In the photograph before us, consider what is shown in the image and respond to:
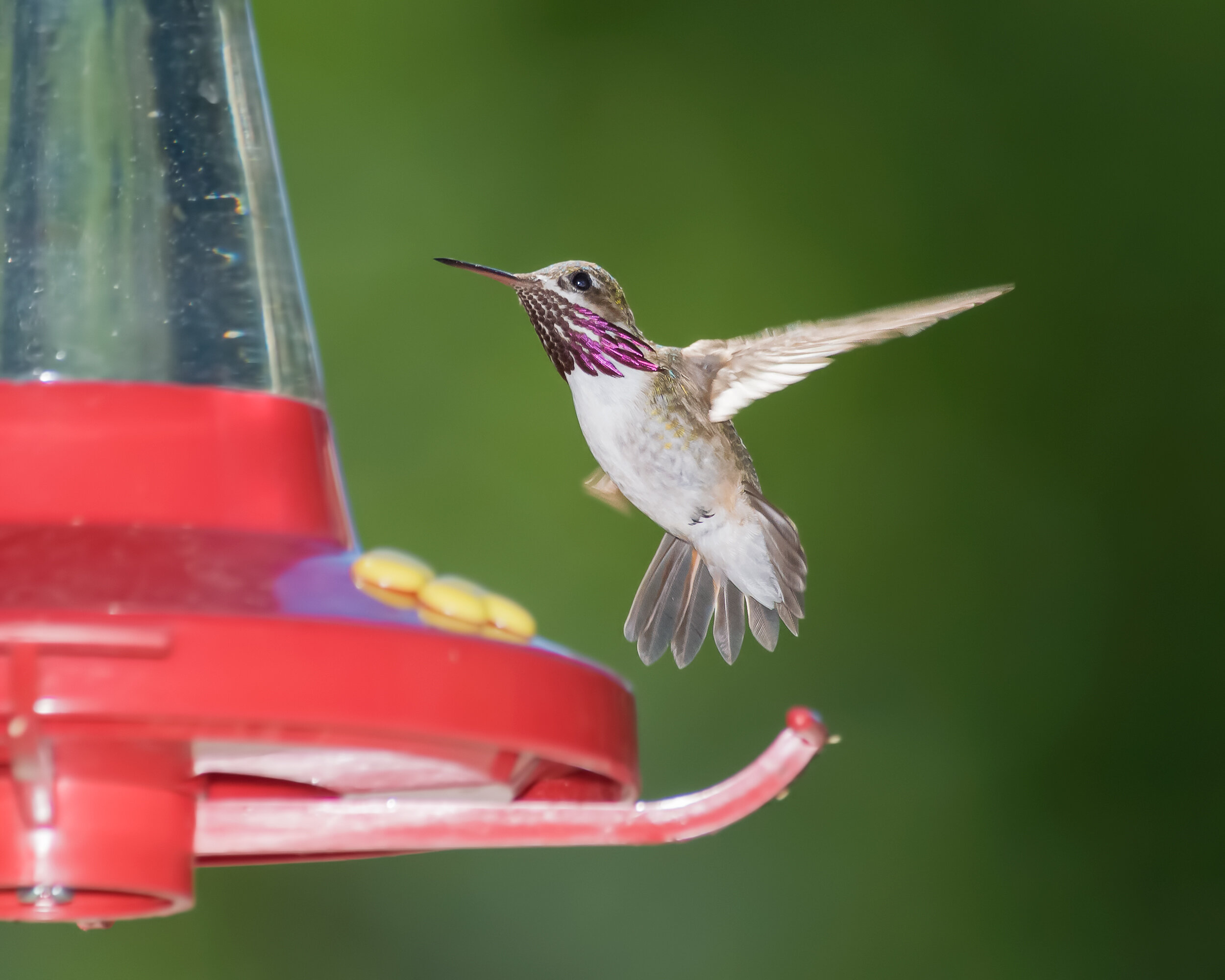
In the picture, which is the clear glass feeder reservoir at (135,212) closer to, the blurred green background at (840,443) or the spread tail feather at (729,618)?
the spread tail feather at (729,618)

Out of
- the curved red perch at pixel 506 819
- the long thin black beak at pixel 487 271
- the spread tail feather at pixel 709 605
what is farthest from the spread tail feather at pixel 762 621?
the curved red perch at pixel 506 819

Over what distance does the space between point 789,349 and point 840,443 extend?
8.32 feet

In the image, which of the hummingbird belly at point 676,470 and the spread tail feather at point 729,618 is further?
the spread tail feather at point 729,618

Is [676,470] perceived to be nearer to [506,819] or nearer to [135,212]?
[135,212]

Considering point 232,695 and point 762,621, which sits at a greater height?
point 762,621

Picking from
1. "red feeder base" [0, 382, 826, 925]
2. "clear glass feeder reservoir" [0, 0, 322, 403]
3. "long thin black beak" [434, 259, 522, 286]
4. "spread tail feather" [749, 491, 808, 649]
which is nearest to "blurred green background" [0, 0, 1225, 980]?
"spread tail feather" [749, 491, 808, 649]

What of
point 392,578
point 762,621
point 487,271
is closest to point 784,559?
point 762,621

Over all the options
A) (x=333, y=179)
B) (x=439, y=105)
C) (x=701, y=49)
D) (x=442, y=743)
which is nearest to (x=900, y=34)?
(x=701, y=49)

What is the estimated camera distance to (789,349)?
2393mm

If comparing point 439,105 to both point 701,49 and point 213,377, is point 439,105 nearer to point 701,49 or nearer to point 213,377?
point 701,49

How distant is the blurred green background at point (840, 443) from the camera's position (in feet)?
15.1

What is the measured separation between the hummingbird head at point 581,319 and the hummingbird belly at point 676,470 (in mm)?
23

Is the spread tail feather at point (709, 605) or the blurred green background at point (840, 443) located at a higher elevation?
the blurred green background at point (840, 443)

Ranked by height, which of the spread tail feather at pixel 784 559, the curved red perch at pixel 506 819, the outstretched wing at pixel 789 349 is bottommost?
the curved red perch at pixel 506 819
